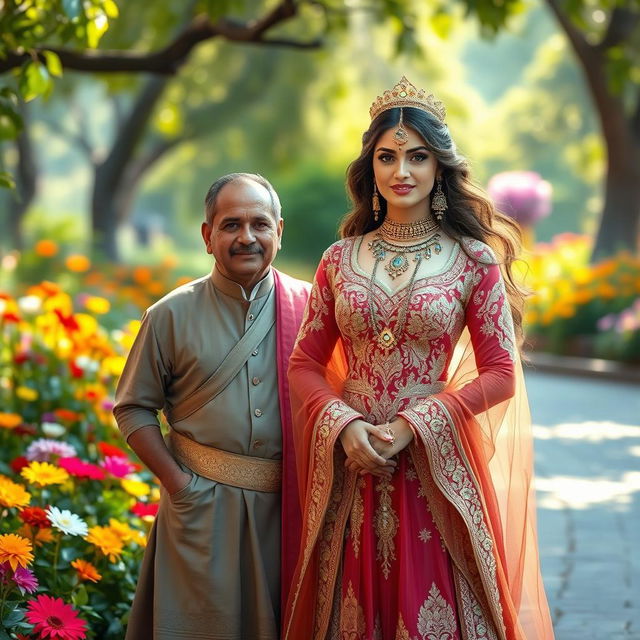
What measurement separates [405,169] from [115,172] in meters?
13.4

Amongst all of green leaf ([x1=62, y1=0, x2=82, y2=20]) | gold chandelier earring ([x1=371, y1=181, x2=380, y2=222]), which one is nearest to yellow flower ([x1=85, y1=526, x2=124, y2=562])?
gold chandelier earring ([x1=371, y1=181, x2=380, y2=222])

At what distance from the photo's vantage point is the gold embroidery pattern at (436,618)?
3.22 meters

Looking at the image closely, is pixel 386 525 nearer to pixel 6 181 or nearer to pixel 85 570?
pixel 85 570

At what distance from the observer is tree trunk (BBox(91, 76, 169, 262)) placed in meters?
15.6

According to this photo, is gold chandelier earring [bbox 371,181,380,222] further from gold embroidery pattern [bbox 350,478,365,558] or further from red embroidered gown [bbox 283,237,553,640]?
gold embroidery pattern [bbox 350,478,365,558]

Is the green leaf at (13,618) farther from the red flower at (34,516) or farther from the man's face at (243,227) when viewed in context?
Answer: the man's face at (243,227)

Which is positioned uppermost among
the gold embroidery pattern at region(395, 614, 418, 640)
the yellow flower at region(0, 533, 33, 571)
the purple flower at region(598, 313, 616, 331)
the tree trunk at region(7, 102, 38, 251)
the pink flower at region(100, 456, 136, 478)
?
the tree trunk at region(7, 102, 38, 251)

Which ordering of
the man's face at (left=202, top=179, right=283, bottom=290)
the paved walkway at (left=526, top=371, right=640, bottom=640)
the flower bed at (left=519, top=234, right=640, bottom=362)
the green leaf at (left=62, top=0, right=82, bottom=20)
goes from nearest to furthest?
the man's face at (left=202, top=179, right=283, bottom=290)
the green leaf at (left=62, top=0, right=82, bottom=20)
the paved walkway at (left=526, top=371, right=640, bottom=640)
the flower bed at (left=519, top=234, right=640, bottom=362)

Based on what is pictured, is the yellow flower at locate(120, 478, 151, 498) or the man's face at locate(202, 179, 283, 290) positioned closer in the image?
the man's face at locate(202, 179, 283, 290)

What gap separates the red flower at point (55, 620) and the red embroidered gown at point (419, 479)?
0.61m

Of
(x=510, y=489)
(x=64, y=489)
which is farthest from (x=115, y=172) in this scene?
(x=510, y=489)

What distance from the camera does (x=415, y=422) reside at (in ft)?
10.6

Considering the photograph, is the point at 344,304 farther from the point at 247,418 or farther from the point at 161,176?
the point at 161,176

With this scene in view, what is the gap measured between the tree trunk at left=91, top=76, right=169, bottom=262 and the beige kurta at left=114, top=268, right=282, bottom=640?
11695mm
